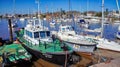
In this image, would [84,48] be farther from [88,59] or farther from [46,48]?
[46,48]

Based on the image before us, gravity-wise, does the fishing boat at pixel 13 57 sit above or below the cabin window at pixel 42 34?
below

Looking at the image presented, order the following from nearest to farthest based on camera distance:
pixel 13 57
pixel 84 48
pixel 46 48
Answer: pixel 13 57, pixel 46 48, pixel 84 48

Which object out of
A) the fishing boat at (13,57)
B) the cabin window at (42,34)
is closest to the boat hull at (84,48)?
the cabin window at (42,34)

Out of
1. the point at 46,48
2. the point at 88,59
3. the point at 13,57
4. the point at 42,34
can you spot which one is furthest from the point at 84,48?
the point at 13,57

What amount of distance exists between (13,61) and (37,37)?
493 cm

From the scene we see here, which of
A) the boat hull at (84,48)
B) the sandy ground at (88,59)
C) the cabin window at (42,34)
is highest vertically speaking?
the cabin window at (42,34)

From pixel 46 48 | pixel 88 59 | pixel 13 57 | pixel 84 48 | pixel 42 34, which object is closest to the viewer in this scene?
pixel 13 57

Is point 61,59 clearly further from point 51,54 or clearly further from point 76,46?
point 76,46

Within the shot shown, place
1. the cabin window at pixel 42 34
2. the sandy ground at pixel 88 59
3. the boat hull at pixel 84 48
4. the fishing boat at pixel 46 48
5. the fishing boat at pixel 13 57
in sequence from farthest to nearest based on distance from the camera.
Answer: the boat hull at pixel 84 48 < the cabin window at pixel 42 34 < the sandy ground at pixel 88 59 < the fishing boat at pixel 46 48 < the fishing boat at pixel 13 57

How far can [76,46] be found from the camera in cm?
2266

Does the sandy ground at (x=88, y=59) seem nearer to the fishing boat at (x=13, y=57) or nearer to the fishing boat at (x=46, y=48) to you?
the fishing boat at (x=46, y=48)

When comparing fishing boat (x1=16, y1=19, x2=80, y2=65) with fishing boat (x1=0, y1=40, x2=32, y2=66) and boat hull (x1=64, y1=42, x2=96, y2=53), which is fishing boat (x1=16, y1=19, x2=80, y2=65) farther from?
boat hull (x1=64, y1=42, x2=96, y2=53)

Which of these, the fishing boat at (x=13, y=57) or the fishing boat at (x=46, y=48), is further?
the fishing boat at (x=46, y=48)

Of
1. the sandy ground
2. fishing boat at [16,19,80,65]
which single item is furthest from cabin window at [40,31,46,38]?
the sandy ground
